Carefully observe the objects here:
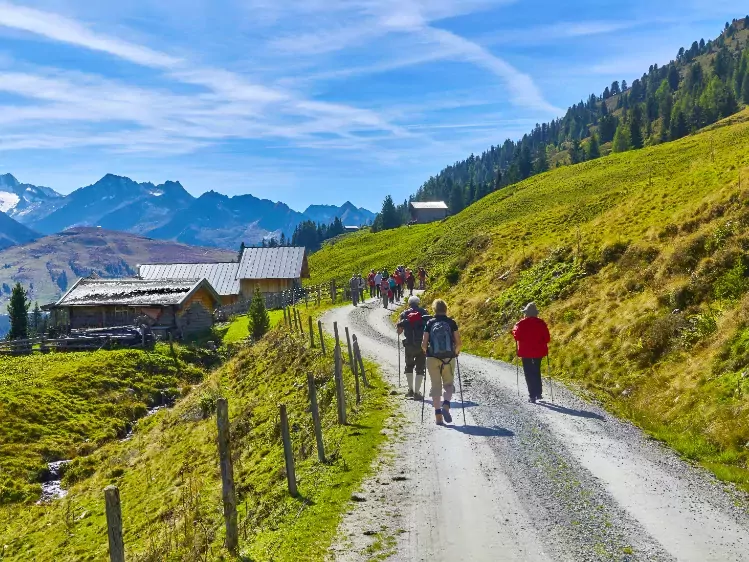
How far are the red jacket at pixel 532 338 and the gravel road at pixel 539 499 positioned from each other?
5.74 ft

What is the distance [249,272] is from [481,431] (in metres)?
64.8

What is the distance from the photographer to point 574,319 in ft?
75.2

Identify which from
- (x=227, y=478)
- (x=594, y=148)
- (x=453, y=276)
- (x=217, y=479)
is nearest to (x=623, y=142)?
(x=594, y=148)

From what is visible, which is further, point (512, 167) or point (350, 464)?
point (512, 167)

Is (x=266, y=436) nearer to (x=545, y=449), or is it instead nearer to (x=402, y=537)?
(x=545, y=449)

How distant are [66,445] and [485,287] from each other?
22.9 meters

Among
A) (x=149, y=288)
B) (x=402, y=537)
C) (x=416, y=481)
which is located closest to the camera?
(x=402, y=537)

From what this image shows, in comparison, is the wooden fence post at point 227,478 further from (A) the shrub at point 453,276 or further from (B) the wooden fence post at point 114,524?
(A) the shrub at point 453,276

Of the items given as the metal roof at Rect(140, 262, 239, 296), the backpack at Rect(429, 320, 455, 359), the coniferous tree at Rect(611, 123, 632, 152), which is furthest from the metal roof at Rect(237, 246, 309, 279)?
the coniferous tree at Rect(611, 123, 632, 152)

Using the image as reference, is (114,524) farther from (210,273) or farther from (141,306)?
(210,273)

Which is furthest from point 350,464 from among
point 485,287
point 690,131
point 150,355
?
point 690,131

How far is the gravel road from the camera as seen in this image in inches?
316

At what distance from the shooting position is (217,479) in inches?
682

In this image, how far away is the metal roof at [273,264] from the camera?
75519 mm
